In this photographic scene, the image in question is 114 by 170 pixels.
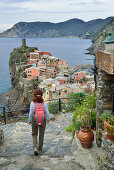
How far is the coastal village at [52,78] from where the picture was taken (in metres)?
29.3

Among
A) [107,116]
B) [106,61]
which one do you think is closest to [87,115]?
[107,116]

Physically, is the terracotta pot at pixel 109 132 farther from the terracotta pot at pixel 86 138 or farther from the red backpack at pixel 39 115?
the red backpack at pixel 39 115

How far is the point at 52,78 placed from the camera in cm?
4266

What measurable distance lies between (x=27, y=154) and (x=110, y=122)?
198 cm

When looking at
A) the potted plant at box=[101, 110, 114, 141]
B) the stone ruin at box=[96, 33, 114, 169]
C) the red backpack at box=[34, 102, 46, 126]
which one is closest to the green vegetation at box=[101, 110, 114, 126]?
the potted plant at box=[101, 110, 114, 141]

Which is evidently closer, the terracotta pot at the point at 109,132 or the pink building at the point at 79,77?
the terracotta pot at the point at 109,132

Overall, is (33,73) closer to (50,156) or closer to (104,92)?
(50,156)

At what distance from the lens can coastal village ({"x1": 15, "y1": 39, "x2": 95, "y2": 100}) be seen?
2927 cm

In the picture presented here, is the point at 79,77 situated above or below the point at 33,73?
below

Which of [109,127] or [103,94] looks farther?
[103,94]

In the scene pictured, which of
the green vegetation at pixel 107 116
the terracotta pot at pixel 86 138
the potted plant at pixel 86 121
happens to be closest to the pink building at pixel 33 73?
the potted plant at pixel 86 121

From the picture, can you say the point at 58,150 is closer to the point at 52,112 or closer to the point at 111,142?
the point at 111,142

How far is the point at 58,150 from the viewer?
4250mm

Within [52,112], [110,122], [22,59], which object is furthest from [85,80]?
[110,122]
